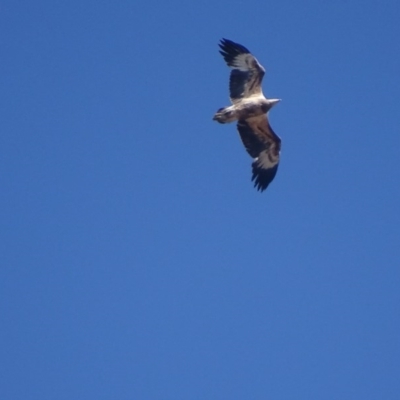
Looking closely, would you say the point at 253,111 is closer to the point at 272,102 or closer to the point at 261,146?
the point at 272,102

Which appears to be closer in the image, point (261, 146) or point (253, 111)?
point (253, 111)

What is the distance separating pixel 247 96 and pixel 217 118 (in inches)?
44.8

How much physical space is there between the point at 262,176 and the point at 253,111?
154 centimetres

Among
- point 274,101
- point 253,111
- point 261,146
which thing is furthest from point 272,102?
point 261,146

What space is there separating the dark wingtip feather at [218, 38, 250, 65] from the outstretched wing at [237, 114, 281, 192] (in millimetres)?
1404

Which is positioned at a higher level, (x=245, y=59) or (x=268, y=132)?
(x=245, y=59)

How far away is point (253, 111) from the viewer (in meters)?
15.6

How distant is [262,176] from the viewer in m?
16.3

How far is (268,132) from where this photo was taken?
Answer: 52.6ft

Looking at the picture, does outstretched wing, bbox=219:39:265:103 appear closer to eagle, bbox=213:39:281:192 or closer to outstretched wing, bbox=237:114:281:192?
eagle, bbox=213:39:281:192

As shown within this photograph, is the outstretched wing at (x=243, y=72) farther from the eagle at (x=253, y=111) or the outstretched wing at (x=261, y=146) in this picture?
the outstretched wing at (x=261, y=146)

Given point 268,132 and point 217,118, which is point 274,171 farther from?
point 217,118

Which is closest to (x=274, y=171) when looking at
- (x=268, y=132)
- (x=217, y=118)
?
(x=268, y=132)

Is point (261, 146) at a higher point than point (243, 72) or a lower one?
lower
